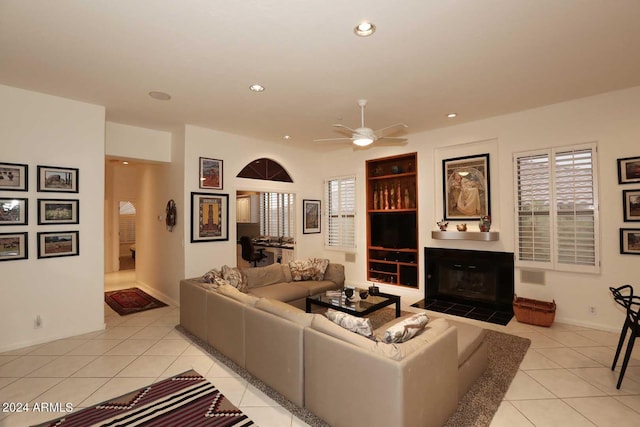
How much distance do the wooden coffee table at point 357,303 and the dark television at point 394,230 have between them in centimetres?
196

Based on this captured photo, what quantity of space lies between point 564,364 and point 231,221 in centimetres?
504

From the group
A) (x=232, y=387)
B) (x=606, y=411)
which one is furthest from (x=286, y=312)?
(x=606, y=411)

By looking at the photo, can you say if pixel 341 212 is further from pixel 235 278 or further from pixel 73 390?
pixel 73 390

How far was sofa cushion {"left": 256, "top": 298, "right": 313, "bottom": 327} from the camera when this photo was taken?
247 centimetres

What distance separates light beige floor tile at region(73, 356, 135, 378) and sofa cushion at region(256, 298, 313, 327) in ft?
5.48

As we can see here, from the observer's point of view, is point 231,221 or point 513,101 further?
point 231,221

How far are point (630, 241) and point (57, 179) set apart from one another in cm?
737

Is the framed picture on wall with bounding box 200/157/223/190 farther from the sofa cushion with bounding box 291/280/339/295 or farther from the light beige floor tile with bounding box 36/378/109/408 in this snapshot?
the light beige floor tile with bounding box 36/378/109/408

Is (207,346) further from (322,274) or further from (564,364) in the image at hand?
(564,364)

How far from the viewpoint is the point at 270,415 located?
238 centimetres

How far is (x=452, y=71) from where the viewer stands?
128 inches

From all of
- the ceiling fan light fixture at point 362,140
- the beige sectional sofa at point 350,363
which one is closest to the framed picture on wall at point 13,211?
the beige sectional sofa at point 350,363

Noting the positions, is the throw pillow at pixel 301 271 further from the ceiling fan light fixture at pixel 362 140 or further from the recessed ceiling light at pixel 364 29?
the recessed ceiling light at pixel 364 29

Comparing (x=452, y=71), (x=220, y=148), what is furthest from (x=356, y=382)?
(x=220, y=148)
